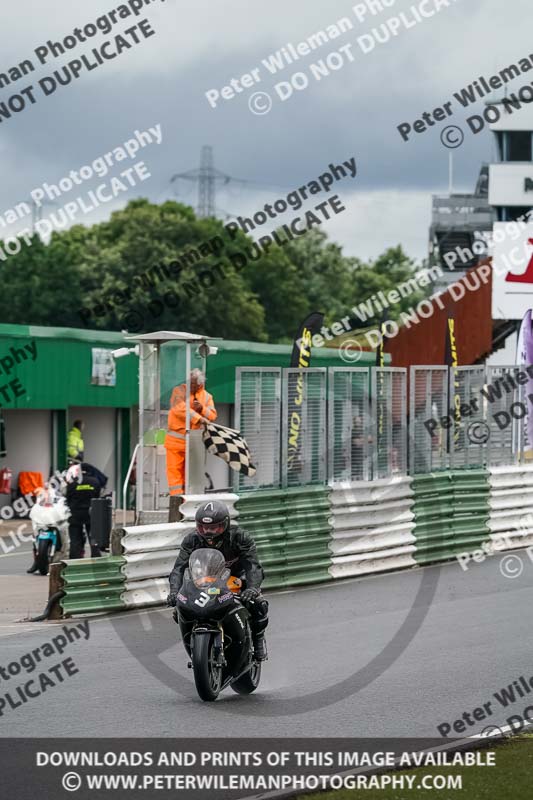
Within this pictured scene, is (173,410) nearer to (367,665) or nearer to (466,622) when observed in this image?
(466,622)

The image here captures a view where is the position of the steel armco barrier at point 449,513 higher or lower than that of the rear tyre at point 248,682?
higher

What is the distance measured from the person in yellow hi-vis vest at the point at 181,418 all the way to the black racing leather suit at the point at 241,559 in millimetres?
7696

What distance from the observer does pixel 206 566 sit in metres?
9.80

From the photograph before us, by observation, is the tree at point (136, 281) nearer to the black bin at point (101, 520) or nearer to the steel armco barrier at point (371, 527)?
the steel armco barrier at point (371, 527)

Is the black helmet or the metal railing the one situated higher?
the metal railing

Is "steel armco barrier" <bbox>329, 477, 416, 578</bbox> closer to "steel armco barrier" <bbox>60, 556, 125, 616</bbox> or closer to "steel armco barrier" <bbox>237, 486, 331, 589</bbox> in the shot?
"steel armco barrier" <bbox>237, 486, 331, 589</bbox>

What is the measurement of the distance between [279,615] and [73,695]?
15.2ft

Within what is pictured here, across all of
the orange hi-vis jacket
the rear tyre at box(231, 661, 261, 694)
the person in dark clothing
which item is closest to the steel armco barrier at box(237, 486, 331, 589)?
the orange hi-vis jacket

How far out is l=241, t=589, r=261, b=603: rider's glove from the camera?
9.98 meters

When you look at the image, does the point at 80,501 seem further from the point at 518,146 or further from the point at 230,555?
the point at 518,146

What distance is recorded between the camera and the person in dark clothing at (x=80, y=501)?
1897 cm

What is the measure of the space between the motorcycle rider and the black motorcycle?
0.43 feet

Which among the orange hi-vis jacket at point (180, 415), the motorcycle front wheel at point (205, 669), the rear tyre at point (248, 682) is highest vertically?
the orange hi-vis jacket at point (180, 415)

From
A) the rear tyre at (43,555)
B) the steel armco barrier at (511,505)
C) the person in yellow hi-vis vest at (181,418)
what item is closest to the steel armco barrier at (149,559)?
the person in yellow hi-vis vest at (181,418)
